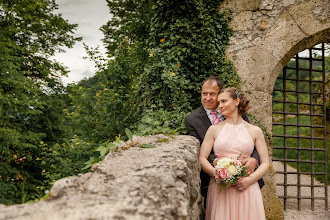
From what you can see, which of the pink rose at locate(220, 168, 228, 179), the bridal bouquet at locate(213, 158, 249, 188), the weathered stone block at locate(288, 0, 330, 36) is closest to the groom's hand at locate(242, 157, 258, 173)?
the bridal bouquet at locate(213, 158, 249, 188)

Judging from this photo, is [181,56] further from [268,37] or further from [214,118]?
[214,118]

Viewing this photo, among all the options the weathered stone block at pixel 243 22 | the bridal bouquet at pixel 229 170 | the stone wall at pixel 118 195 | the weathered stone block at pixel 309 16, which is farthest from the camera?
the weathered stone block at pixel 243 22

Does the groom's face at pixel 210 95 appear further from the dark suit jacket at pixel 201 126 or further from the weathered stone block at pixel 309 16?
the weathered stone block at pixel 309 16

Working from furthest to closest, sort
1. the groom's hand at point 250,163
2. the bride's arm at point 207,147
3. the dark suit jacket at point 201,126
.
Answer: the dark suit jacket at point 201,126
the bride's arm at point 207,147
the groom's hand at point 250,163

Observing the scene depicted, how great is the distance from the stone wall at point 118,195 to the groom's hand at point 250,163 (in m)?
0.95

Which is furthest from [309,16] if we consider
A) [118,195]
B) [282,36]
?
[118,195]

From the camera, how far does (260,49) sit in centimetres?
438

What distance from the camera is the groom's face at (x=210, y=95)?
9.39ft

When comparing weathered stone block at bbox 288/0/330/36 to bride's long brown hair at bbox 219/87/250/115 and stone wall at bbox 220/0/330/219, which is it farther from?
bride's long brown hair at bbox 219/87/250/115

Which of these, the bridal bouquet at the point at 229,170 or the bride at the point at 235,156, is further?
the bride at the point at 235,156

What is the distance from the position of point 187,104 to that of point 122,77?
2.07 meters

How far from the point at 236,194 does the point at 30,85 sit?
786 centimetres

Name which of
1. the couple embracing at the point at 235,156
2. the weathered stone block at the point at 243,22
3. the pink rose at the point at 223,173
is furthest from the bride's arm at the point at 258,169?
the weathered stone block at the point at 243,22

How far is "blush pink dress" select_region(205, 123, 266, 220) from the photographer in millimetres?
2354
